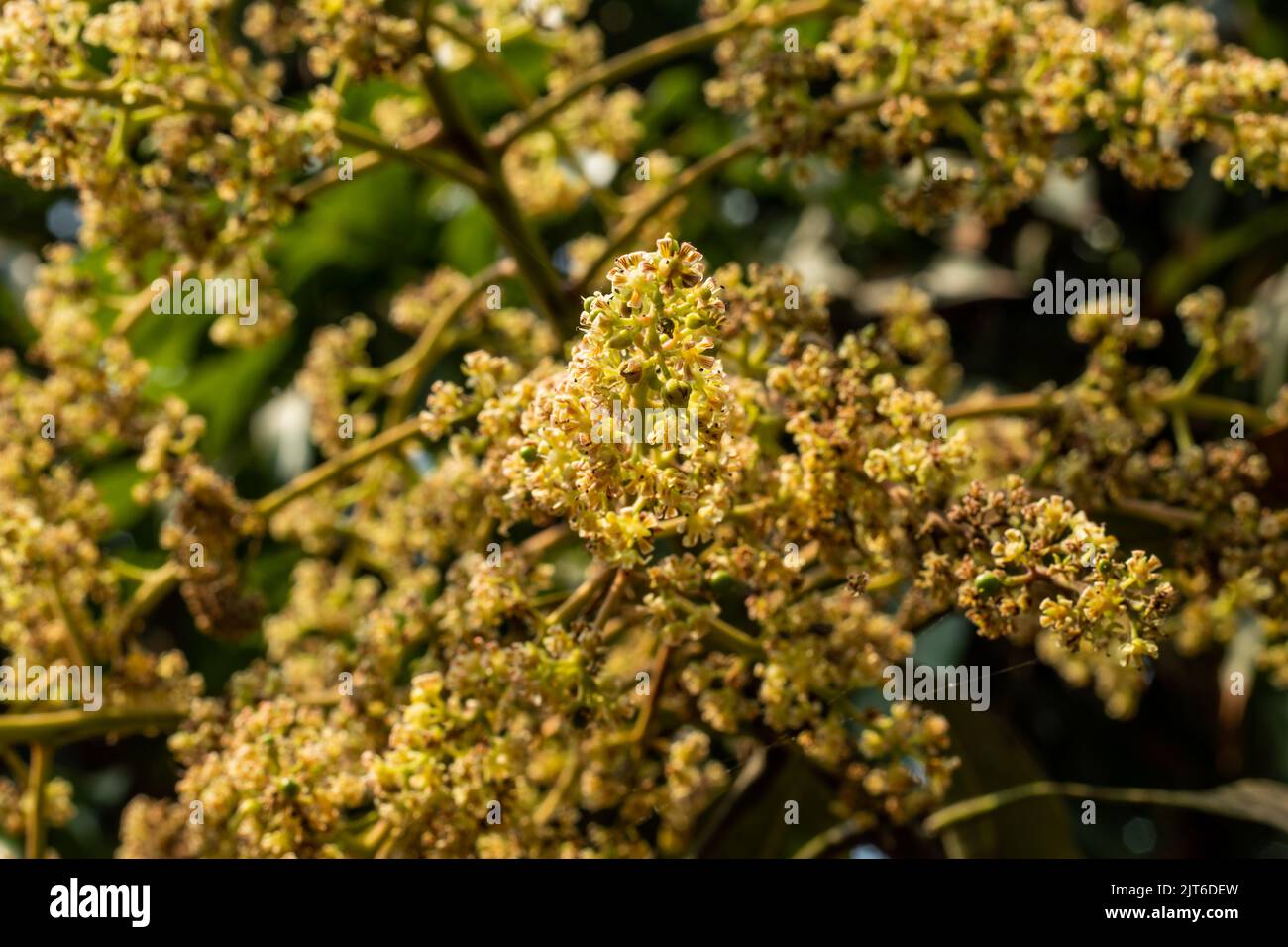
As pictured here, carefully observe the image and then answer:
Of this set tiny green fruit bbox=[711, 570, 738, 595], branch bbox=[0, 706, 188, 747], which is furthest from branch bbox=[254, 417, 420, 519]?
tiny green fruit bbox=[711, 570, 738, 595]

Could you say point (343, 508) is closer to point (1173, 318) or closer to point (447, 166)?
point (447, 166)

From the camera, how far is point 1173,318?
3.22 m

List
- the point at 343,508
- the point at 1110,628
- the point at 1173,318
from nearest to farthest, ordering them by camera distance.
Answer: the point at 1110,628 → the point at 343,508 → the point at 1173,318

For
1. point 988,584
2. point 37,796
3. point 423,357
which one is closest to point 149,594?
point 37,796

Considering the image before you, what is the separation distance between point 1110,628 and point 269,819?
785 millimetres
